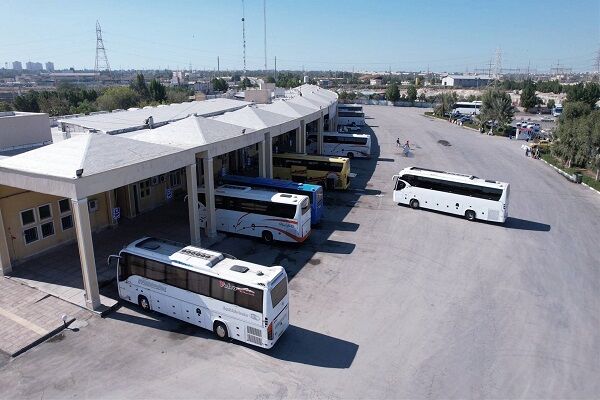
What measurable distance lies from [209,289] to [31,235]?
28.3 ft

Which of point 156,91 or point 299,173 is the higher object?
point 156,91

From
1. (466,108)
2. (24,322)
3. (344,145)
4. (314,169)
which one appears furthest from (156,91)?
(24,322)

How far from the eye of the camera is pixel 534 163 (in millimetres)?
34562

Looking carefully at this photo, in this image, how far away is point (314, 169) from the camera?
1012 inches

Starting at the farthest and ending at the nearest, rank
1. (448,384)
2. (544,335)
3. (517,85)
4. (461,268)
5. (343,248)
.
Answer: (517,85) < (343,248) < (461,268) < (544,335) < (448,384)

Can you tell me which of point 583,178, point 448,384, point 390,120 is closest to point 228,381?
point 448,384

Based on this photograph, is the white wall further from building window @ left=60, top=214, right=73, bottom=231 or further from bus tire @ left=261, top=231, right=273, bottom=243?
bus tire @ left=261, top=231, right=273, bottom=243

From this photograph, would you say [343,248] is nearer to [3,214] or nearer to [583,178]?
[3,214]

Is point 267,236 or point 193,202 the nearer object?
point 193,202

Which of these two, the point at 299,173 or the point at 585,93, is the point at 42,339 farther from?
the point at 585,93

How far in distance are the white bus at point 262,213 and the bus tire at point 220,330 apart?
→ 622cm

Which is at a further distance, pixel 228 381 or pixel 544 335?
pixel 544 335

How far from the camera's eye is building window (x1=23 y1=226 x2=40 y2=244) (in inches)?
596

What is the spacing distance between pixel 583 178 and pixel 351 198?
1679cm
